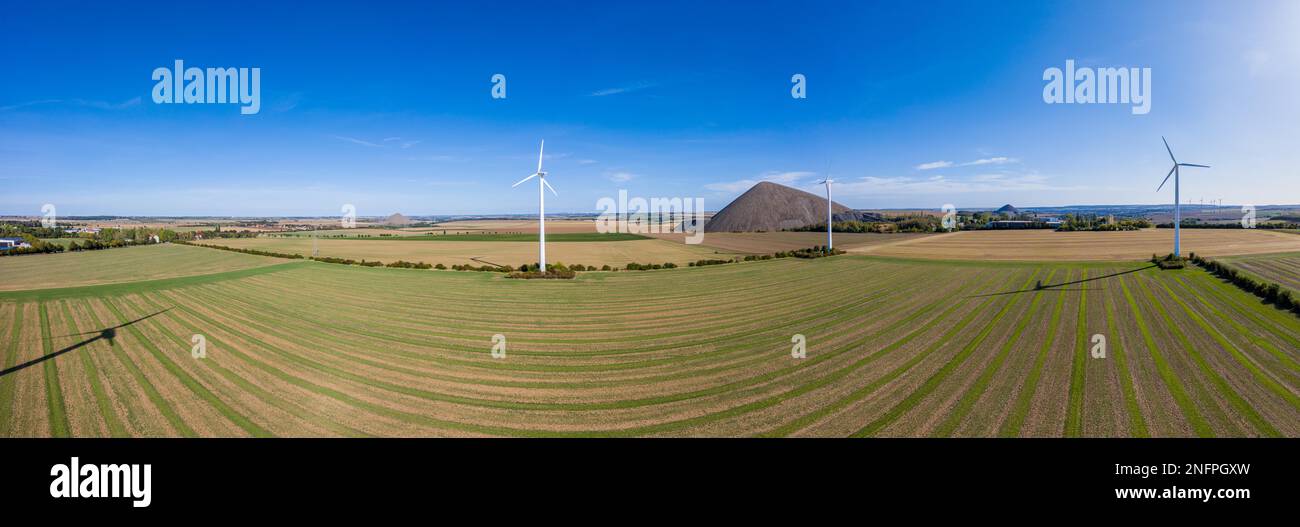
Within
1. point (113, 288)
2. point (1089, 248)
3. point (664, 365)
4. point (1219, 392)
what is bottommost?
point (1219, 392)

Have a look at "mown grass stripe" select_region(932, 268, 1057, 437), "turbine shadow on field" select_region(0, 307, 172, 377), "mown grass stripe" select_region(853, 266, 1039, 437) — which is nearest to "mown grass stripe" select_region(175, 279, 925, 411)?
"mown grass stripe" select_region(853, 266, 1039, 437)

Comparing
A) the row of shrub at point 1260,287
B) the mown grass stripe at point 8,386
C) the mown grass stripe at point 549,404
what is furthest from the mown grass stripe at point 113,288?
the row of shrub at point 1260,287

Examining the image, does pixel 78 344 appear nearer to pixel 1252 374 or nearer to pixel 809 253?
pixel 1252 374

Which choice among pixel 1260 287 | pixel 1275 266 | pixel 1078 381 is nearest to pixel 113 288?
pixel 1078 381

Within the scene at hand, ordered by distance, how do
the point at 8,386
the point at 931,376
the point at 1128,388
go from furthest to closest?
1. the point at 8,386
2. the point at 931,376
3. the point at 1128,388

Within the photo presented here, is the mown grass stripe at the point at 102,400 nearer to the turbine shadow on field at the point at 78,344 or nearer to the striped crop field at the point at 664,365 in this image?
the striped crop field at the point at 664,365

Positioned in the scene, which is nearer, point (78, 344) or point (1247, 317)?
point (78, 344)

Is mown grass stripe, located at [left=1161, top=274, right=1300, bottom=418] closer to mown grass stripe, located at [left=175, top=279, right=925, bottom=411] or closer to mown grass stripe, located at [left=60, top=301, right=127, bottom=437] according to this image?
mown grass stripe, located at [left=175, top=279, right=925, bottom=411]

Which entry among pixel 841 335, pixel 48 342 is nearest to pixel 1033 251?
pixel 841 335
